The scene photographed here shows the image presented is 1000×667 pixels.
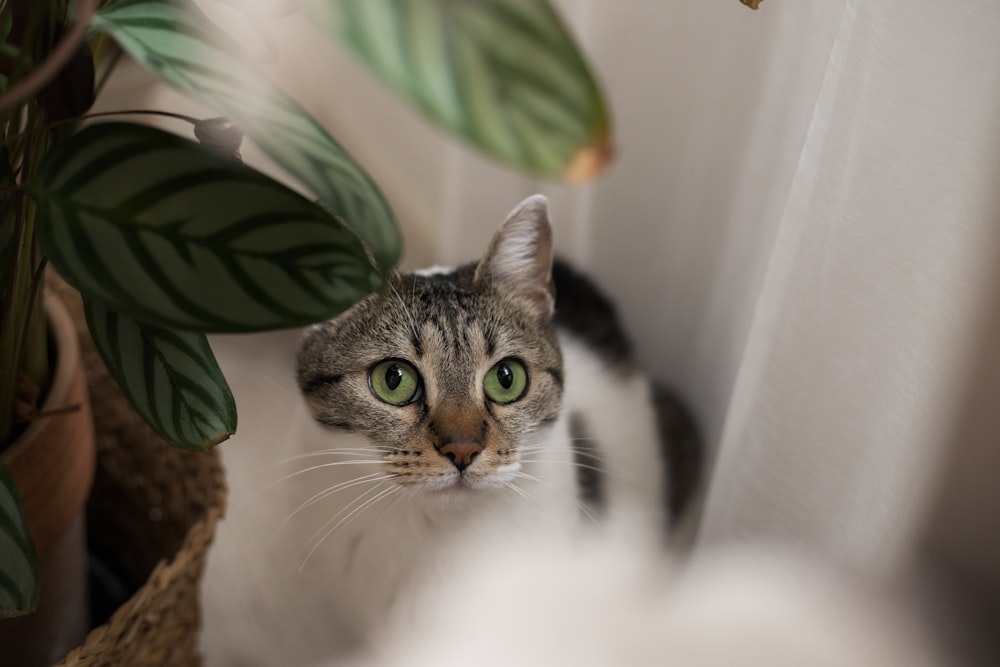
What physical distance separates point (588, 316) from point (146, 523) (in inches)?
24.1

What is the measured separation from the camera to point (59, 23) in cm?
56

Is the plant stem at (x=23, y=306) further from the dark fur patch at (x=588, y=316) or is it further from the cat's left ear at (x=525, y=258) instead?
the dark fur patch at (x=588, y=316)

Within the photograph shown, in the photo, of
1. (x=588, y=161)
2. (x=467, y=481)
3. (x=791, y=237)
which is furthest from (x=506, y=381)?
(x=588, y=161)

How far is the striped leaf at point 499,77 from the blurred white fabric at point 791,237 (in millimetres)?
231

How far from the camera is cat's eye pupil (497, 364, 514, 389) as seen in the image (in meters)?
0.87

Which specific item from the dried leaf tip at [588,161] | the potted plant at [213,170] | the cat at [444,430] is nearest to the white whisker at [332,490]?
the cat at [444,430]

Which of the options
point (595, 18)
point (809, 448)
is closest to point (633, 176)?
point (595, 18)

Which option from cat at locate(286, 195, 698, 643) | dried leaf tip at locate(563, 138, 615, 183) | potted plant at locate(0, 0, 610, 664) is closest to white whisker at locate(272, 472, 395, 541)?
cat at locate(286, 195, 698, 643)

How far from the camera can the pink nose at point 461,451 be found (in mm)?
799

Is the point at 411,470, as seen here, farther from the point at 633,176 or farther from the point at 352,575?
the point at 633,176

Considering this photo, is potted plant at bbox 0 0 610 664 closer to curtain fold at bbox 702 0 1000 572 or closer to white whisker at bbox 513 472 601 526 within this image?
white whisker at bbox 513 472 601 526

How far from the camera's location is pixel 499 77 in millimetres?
340

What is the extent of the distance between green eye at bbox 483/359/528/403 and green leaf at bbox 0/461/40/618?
0.43 metres

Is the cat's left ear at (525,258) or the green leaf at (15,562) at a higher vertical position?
the cat's left ear at (525,258)
